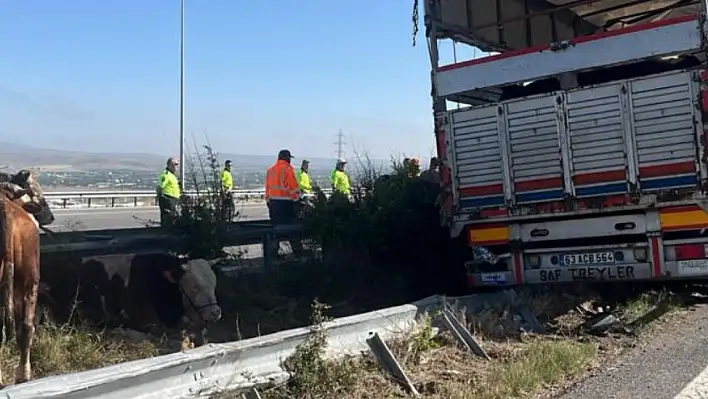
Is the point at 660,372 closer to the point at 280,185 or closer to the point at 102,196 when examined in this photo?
the point at 280,185

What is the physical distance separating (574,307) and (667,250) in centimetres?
131

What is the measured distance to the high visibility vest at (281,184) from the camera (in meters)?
13.5

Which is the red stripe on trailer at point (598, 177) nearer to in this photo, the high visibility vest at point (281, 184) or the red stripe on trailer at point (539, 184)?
the red stripe on trailer at point (539, 184)

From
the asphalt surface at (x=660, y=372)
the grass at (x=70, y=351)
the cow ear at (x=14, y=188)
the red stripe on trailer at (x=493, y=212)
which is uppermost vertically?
the cow ear at (x=14, y=188)

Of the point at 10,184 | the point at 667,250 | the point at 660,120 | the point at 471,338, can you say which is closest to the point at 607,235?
the point at 667,250

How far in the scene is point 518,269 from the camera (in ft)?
29.5

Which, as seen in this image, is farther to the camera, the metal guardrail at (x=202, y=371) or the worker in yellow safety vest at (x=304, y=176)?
the worker in yellow safety vest at (x=304, y=176)

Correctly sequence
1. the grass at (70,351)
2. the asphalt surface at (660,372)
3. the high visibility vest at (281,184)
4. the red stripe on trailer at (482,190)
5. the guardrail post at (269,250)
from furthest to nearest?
the high visibility vest at (281,184)
the guardrail post at (269,250)
the red stripe on trailer at (482,190)
the grass at (70,351)
the asphalt surface at (660,372)

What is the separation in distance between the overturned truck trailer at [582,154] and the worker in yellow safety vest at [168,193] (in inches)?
126

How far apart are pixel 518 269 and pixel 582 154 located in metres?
1.50

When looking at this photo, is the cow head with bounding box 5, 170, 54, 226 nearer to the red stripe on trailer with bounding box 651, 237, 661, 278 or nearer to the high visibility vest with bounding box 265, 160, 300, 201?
the high visibility vest with bounding box 265, 160, 300, 201

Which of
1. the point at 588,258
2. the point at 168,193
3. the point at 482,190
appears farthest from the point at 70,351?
the point at 168,193

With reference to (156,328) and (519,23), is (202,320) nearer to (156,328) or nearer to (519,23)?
(156,328)

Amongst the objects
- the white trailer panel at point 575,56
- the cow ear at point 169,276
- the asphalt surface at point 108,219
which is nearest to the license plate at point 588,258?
the white trailer panel at point 575,56
